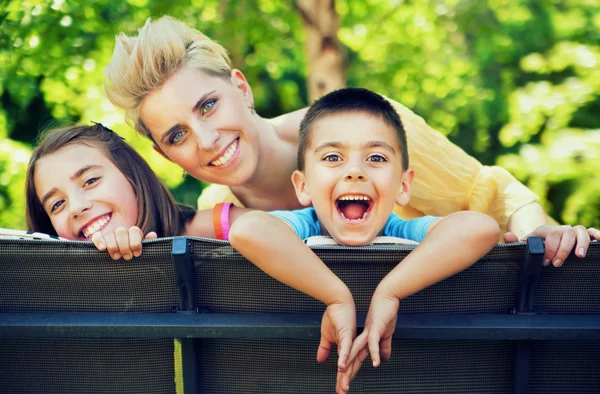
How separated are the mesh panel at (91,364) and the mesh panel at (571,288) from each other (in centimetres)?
95

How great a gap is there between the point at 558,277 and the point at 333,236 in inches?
28.8

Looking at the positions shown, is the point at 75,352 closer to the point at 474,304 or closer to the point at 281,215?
the point at 281,215

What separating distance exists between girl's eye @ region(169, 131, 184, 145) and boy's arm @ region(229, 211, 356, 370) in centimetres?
114

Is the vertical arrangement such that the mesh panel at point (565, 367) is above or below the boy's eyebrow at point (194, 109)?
below

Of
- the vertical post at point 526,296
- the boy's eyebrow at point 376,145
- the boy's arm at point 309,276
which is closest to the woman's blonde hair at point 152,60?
the boy's eyebrow at point 376,145

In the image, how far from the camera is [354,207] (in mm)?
2283

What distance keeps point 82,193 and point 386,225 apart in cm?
110

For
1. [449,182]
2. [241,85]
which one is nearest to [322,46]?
[241,85]

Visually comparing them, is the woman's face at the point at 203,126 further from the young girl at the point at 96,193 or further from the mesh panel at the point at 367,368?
the mesh panel at the point at 367,368

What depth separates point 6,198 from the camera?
468 cm

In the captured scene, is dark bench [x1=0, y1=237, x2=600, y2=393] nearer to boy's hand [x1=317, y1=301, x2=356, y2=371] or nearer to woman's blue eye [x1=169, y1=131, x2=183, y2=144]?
boy's hand [x1=317, y1=301, x2=356, y2=371]

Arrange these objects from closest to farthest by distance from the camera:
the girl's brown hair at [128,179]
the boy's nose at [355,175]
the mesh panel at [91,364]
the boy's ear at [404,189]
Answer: the mesh panel at [91,364] → the boy's nose at [355,175] → the boy's ear at [404,189] → the girl's brown hair at [128,179]

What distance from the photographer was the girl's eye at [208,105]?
283 centimetres

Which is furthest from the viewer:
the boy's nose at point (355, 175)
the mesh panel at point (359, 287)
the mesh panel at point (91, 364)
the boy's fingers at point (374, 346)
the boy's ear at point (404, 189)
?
the boy's ear at point (404, 189)
